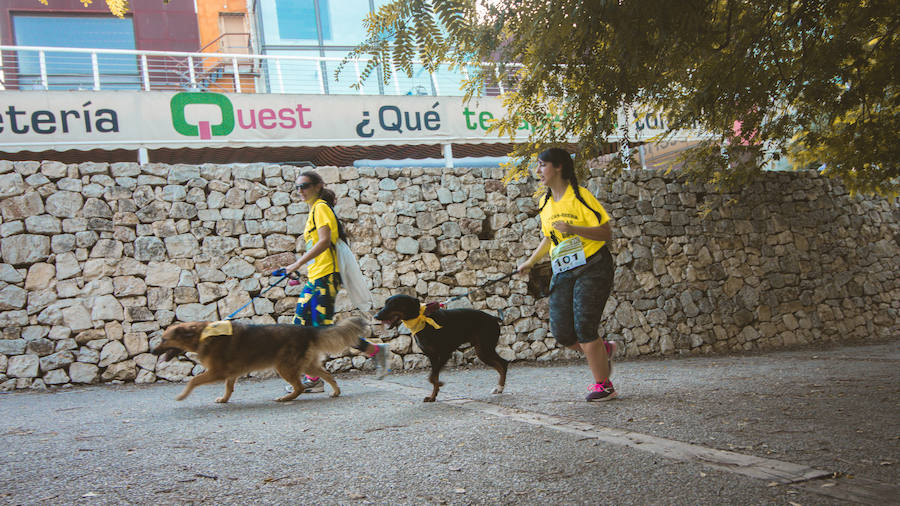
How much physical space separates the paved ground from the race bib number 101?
1013 millimetres

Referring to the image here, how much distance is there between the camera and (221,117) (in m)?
9.29

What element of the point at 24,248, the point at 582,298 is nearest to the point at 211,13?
the point at 24,248

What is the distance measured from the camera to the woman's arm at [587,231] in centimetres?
438

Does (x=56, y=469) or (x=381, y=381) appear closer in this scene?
(x=56, y=469)

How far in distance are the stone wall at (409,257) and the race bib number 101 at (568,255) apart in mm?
4007

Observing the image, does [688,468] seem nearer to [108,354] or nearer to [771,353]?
[108,354]

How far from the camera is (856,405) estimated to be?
14.3 ft

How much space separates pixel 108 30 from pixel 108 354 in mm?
10271

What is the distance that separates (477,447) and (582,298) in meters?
1.52

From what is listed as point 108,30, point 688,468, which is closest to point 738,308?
point 688,468

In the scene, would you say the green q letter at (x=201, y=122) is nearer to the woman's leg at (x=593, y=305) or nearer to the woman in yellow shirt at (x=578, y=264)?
the woman in yellow shirt at (x=578, y=264)

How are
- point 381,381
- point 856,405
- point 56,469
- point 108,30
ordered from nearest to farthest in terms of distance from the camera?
point 56,469 < point 856,405 < point 381,381 < point 108,30

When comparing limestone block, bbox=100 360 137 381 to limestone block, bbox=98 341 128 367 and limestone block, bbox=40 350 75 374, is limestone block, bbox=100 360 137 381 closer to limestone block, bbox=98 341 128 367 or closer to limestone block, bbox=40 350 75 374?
limestone block, bbox=98 341 128 367

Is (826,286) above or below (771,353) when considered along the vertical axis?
above
